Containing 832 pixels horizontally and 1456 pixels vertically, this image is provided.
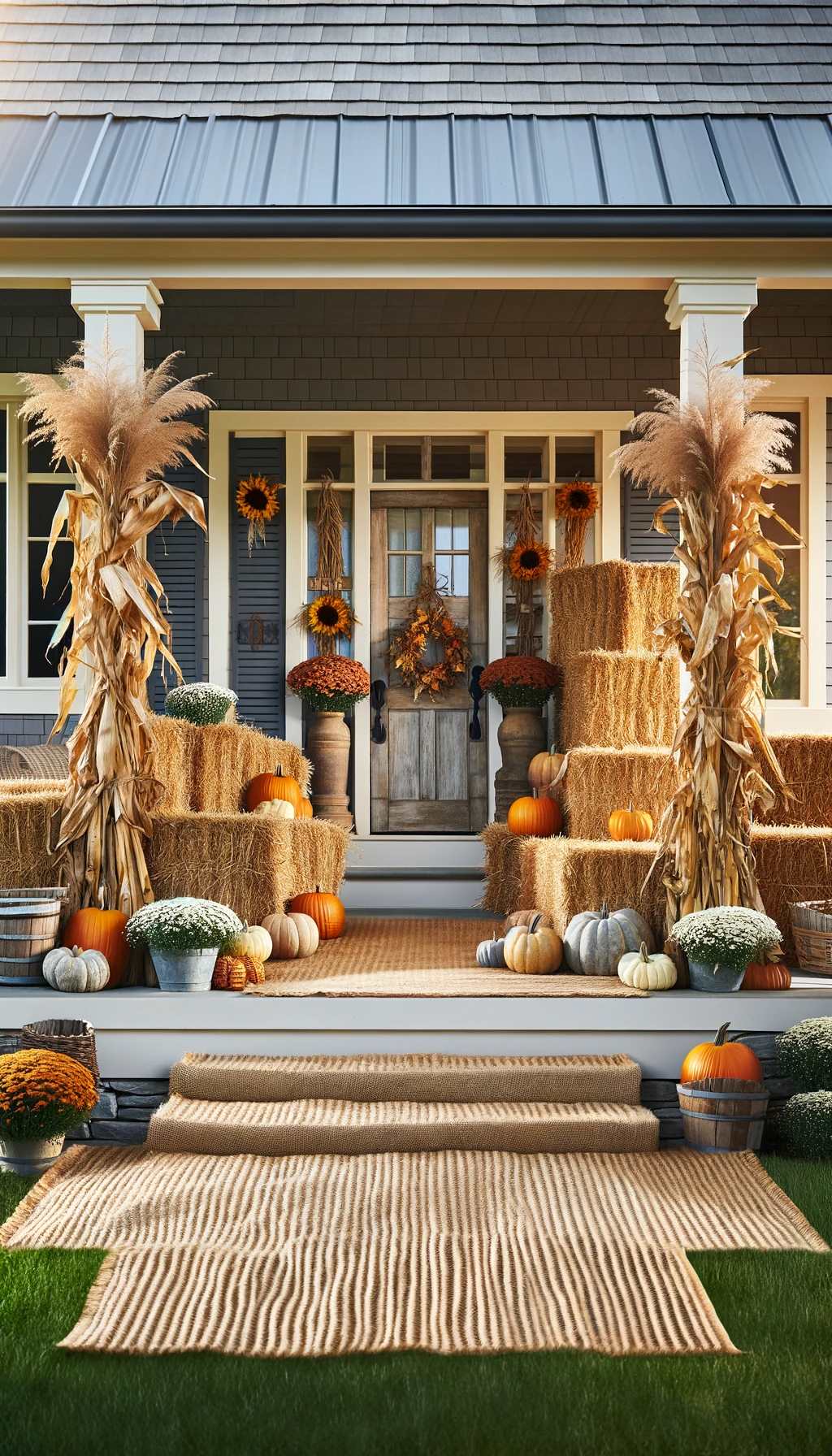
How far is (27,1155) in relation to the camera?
4.32 metres

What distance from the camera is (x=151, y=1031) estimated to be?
477 cm

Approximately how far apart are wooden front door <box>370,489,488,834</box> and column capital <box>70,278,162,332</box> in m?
2.82

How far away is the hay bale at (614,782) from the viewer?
599 cm

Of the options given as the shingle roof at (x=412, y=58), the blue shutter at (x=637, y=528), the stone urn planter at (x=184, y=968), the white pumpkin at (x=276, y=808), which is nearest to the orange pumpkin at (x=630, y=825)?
the white pumpkin at (x=276, y=808)

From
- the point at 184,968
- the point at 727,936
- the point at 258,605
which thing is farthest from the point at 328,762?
the point at 727,936

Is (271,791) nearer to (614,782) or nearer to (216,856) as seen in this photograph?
(216,856)

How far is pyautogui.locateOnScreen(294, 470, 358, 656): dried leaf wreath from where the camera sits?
8.12m

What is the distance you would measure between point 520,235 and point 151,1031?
135 inches

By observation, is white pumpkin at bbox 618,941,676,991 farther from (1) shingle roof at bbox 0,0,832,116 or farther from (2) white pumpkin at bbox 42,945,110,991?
(1) shingle roof at bbox 0,0,832,116

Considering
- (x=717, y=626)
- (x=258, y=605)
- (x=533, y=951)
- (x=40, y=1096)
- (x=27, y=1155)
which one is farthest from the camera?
(x=258, y=605)

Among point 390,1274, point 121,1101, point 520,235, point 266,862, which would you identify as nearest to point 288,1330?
point 390,1274

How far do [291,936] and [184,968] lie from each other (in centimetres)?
85

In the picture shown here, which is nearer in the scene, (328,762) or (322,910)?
(322,910)

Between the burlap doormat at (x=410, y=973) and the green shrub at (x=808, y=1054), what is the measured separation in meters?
0.53
